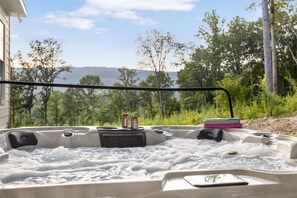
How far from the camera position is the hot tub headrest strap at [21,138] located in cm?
323

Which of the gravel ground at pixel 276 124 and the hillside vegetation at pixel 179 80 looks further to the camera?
the hillside vegetation at pixel 179 80

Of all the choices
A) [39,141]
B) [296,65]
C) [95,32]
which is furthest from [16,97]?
[296,65]

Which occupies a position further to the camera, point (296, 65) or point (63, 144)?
point (296, 65)

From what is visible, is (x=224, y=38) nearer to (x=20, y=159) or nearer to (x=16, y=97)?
(x=16, y=97)

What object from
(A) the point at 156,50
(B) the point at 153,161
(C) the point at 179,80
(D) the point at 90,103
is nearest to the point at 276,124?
(D) the point at 90,103

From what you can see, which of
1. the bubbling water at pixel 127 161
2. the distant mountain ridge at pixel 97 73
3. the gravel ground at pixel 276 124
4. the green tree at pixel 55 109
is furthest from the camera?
the distant mountain ridge at pixel 97 73

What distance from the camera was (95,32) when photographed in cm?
1095

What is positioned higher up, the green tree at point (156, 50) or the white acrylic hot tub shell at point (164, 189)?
the green tree at point (156, 50)

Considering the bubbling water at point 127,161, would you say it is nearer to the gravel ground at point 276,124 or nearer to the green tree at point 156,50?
the gravel ground at point 276,124

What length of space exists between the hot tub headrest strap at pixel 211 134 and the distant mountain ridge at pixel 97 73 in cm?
636

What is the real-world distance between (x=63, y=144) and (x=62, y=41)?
6698mm

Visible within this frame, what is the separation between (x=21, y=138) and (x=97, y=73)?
688 centimetres

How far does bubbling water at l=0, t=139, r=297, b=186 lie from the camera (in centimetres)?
220

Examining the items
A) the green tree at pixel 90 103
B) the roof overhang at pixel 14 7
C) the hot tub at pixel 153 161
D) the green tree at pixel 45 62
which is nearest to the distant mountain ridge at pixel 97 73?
the green tree at pixel 45 62
